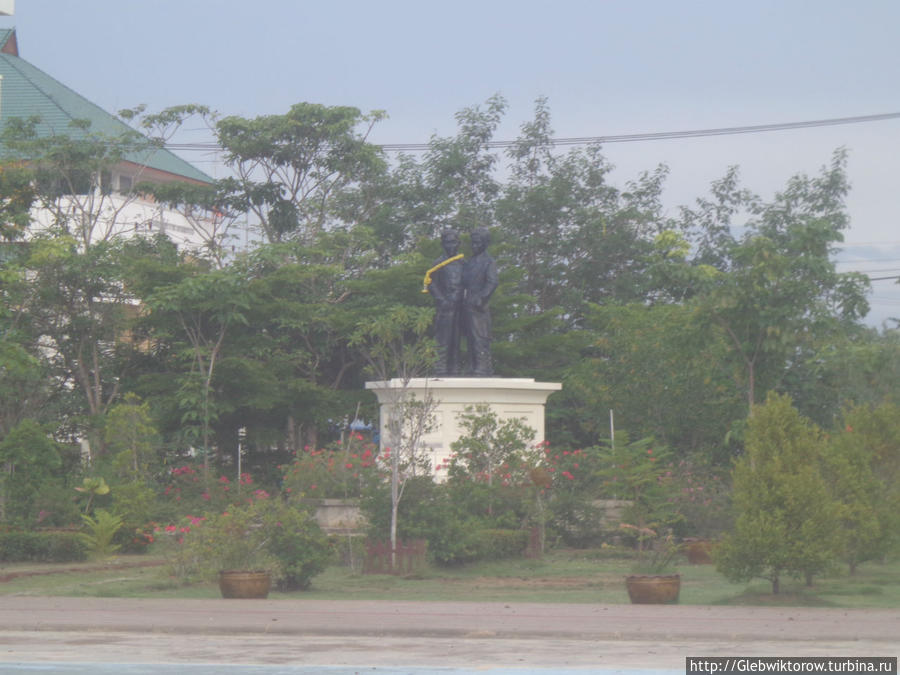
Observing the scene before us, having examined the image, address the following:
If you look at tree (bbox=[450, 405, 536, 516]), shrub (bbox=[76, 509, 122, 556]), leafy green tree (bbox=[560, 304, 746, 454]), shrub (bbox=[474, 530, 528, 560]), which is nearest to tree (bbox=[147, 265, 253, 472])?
shrub (bbox=[76, 509, 122, 556])

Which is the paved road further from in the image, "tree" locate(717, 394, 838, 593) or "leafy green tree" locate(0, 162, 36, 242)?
"leafy green tree" locate(0, 162, 36, 242)

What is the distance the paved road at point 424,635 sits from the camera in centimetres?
990

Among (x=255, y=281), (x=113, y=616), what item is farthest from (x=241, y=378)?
(x=113, y=616)

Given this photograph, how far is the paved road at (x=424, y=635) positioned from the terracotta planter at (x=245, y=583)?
0.52m

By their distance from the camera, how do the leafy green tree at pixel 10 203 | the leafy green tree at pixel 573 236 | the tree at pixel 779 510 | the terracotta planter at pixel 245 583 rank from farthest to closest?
the leafy green tree at pixel 573 236 → the leafy green tree at pixel 10 203 → the terracotta planter at pixel 245 583 → the tree at pixel 779 510

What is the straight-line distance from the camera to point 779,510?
44.3ft

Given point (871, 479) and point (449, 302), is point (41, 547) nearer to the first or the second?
point (449, 302)

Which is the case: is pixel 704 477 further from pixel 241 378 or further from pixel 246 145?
pixel 246 145

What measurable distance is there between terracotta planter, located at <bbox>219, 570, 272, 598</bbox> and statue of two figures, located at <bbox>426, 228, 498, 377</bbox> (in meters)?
9.12

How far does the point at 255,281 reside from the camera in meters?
28.0

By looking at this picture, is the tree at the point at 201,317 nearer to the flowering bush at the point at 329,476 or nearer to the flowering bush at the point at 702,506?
the flowering bush at the point at 329,476

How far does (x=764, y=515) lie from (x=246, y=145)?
21635 mm

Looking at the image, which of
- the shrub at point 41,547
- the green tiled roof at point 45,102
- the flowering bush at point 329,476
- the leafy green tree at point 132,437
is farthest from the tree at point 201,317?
the green tiled roof at point 45,102

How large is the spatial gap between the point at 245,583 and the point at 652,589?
16.1 ft
